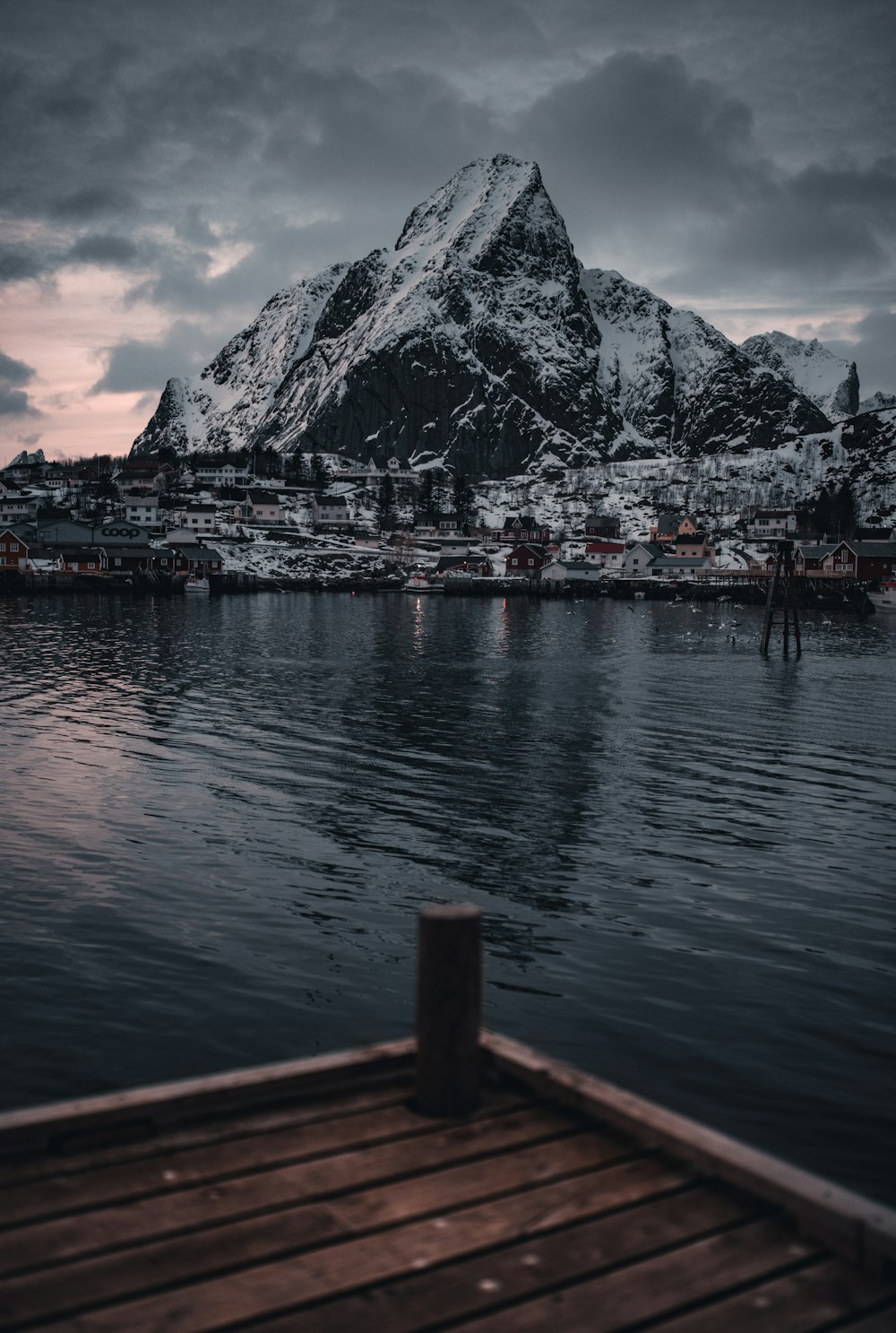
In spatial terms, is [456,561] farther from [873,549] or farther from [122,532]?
[873,549]

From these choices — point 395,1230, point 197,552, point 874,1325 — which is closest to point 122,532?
point 197,552

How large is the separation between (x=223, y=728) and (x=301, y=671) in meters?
18.3

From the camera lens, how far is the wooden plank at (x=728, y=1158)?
496 cm

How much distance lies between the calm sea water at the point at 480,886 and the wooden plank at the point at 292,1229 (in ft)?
15.9

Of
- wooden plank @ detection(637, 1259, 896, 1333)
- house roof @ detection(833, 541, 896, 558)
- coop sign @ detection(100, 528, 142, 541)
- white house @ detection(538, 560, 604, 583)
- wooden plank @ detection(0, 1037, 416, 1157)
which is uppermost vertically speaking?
coop sign @ detection(100, 528, 142, 541)

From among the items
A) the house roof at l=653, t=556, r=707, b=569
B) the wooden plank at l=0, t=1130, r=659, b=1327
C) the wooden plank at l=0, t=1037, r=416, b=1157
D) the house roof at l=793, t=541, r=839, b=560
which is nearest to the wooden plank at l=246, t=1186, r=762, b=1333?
the wooden plank at l=0, t=1130, r=659, b=1327

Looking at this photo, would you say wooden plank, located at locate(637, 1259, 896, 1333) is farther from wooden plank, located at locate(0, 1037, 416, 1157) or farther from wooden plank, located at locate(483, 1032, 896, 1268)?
wooden plank, located at locate(0, 1037, 416, 1157)

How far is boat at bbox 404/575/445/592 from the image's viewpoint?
164375mm

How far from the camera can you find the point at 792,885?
1836cm

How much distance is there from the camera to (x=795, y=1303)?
4668 mm

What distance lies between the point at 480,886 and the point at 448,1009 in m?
11.9

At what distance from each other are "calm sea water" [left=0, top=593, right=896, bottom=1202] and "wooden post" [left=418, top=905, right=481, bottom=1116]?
4.92m

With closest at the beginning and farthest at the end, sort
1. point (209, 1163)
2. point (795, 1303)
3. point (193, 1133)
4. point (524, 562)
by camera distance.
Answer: point (795, 1303)
point (209, 1163)
point (193, 1133)
point (524, 562)

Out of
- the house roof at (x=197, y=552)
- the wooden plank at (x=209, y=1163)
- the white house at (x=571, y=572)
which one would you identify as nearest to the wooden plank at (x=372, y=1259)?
the wooden plank at (x=209, y=1163)
